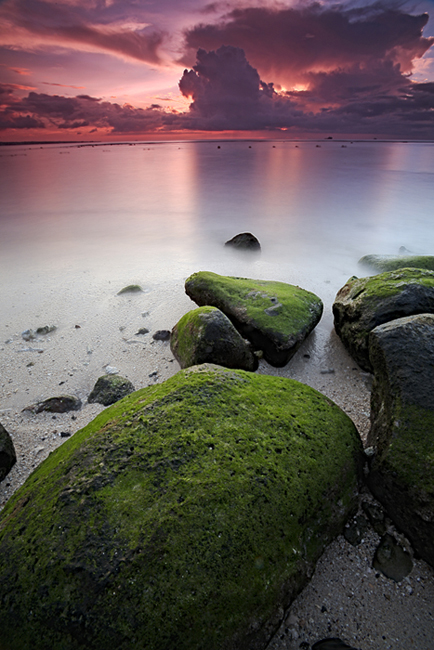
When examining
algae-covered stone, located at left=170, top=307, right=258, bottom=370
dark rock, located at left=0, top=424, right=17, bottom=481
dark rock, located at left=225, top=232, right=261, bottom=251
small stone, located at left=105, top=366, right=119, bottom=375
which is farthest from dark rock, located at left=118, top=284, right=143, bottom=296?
dark rock, located at left=0, top=424, right=17, bottom=481

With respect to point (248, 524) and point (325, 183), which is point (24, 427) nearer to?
point (248, 524)

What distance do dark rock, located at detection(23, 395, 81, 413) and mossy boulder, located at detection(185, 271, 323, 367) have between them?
2290 millimetres

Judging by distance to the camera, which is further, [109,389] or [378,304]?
[378,304]

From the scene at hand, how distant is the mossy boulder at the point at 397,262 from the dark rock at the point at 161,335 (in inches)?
171

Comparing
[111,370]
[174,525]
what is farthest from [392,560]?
[111,370]

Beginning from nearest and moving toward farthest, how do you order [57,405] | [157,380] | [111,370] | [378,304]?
[57,405] < [378,304] < [157,380] < [111,370]

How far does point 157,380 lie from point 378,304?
292 cm

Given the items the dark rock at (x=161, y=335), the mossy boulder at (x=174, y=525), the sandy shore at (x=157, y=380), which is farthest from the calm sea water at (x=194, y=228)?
the mossy boulder at (x=174, y=525)

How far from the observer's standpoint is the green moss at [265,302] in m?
4.50

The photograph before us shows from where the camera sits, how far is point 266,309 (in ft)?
15.5

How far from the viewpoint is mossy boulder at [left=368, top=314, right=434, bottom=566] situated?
2258 millimetres

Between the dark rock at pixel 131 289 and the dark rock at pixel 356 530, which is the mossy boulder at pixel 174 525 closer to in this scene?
the dark rock at pixel 356 530

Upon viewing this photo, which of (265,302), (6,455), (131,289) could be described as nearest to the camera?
(6,455)

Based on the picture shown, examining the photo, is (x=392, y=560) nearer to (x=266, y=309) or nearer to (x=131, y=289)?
(x=266, y=309)
